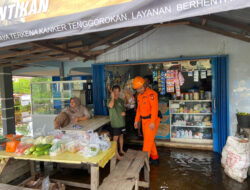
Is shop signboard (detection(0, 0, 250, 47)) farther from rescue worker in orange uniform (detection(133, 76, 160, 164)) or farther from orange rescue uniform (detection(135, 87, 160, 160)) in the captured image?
orange rescue uniform (detection(135, 87, 160, 160))

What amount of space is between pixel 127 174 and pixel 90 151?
0.59m

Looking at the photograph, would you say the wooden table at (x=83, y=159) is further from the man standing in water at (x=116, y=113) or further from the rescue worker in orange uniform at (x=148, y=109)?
the man standing in water at (x=116, y=113)

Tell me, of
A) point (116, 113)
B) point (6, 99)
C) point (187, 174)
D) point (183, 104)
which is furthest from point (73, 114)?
point (6, 99)

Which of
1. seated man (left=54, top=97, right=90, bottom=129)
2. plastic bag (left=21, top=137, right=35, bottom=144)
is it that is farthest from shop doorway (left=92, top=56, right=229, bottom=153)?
plastic bag (left=21, top=137, right=35, bottom=144)

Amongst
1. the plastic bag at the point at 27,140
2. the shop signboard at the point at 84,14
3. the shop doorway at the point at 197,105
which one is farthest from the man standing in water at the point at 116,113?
the shop signboard at the point at 84,14

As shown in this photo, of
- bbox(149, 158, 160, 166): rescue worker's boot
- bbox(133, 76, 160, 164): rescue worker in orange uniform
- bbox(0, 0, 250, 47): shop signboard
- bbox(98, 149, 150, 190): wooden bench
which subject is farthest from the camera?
bbox(149, 158, 160, 166): rescue worker's boot

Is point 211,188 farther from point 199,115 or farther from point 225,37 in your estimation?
point 225,37

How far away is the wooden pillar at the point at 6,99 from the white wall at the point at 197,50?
188 inches

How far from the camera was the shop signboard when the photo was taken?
4.40ft

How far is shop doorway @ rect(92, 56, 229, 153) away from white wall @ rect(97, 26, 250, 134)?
0.19 meters

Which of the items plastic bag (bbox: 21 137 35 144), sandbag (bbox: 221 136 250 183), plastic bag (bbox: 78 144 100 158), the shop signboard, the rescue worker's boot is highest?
the shop signboard

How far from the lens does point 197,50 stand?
4.50m

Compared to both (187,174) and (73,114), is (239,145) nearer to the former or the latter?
(187,174)

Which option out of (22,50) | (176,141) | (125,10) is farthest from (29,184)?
(176,141)
